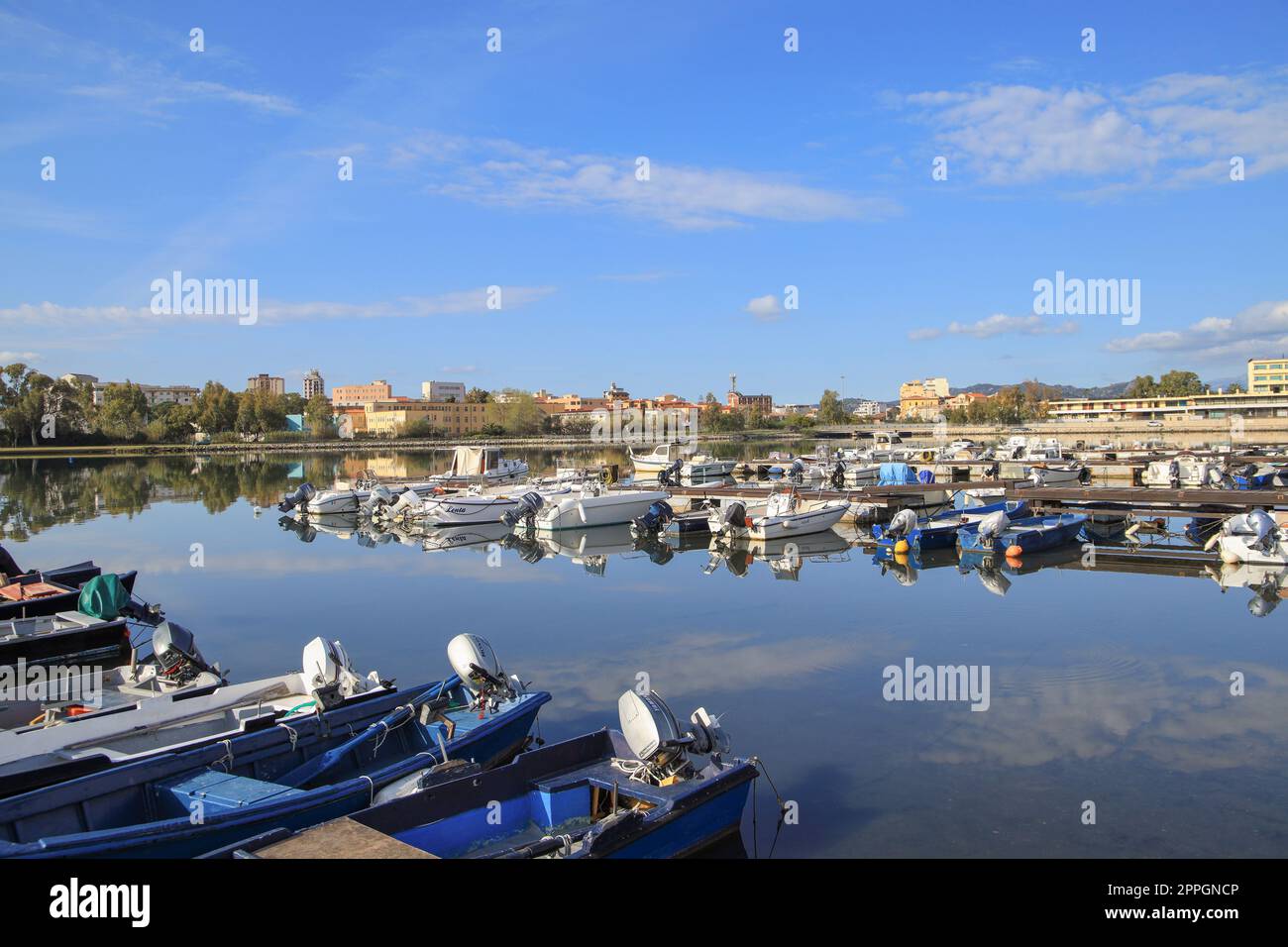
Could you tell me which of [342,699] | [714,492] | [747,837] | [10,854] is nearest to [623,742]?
[747,837]

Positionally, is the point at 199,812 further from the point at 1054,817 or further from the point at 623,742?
the point at 1054,817

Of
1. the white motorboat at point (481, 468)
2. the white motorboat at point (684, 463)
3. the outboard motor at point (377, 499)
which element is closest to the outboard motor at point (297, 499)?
the outboard motor at point (377, 499)

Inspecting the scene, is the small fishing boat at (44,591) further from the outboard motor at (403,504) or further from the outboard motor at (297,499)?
the outboard motor at (297,499)

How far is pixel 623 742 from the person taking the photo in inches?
347

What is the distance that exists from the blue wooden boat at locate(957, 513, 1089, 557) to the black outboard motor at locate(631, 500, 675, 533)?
9.94 m

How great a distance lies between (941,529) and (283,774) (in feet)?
71.7

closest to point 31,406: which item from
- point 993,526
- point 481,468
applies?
point 481,468

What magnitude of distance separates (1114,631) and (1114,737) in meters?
6.42

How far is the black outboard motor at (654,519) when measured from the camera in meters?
31.9

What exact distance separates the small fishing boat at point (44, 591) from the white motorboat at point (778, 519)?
55.9ft

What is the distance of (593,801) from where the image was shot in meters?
8.07

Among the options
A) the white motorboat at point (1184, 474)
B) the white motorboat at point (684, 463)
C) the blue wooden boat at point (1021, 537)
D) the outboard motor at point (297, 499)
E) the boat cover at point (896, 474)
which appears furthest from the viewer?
the white motorboat at point (684, 463)
